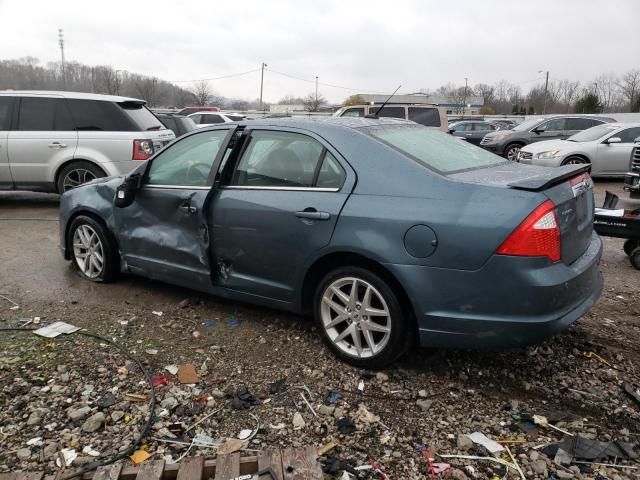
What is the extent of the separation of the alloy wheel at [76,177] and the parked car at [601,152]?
30.5 feet

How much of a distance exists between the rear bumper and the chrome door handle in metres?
1.70

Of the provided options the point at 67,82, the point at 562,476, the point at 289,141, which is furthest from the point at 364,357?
the point at 67,82

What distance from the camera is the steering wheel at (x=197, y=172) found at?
4141 millimetres

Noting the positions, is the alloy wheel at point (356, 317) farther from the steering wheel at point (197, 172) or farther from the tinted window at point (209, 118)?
the tinted window at point (209, 118)

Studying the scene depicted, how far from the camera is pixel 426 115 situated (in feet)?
47.4

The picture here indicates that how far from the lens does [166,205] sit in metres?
4.33

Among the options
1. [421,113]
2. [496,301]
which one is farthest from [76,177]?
[421,113]

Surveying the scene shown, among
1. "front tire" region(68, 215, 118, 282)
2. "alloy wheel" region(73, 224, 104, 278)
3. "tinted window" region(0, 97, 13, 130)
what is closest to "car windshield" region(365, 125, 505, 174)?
"front tire" region(68, 215, 118, 282)

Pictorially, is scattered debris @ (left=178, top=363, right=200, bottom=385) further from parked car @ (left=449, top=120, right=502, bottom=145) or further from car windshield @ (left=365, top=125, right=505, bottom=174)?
parked car @ (left=449, top=120, right=502, bottom=145)

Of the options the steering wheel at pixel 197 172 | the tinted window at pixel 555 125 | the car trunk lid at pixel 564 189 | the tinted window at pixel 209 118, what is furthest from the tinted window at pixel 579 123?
the steering wheel at pixel 197 172

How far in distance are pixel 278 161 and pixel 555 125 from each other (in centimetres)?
1505

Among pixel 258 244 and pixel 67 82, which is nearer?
pixel 258 244

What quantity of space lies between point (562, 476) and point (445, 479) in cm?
56

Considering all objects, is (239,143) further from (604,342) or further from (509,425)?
(604,342)
